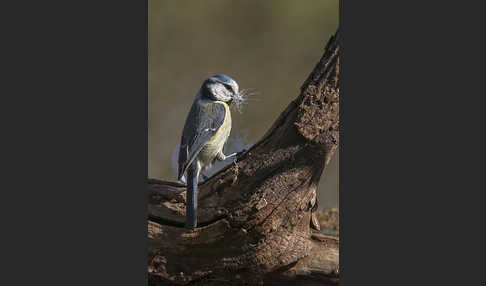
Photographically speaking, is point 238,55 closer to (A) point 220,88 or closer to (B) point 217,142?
(A) point 220,88

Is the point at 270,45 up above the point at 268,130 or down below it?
above

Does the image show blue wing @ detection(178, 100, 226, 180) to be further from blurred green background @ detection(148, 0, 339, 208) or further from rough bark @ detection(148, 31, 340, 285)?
rough bark @ detection(148, 31, 340, 285)

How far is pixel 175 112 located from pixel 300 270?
1526 millimetres

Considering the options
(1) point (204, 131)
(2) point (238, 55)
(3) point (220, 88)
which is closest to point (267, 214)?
(1) point (204, 131)

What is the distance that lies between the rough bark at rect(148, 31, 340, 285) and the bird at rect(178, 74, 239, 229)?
129 millimetres

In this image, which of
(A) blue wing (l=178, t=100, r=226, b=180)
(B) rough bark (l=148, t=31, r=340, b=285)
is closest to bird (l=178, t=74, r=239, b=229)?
(A) blue wing (l=178, t=100, r=226, b=180)

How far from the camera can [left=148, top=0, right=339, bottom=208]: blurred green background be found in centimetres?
425

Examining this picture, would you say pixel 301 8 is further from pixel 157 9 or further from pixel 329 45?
pixel 157 9

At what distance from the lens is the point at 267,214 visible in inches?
165

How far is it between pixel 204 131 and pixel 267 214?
77 centimetres

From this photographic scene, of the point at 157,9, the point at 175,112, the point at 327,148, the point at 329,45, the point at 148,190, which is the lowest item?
the point at 148,190

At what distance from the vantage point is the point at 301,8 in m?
4.36
